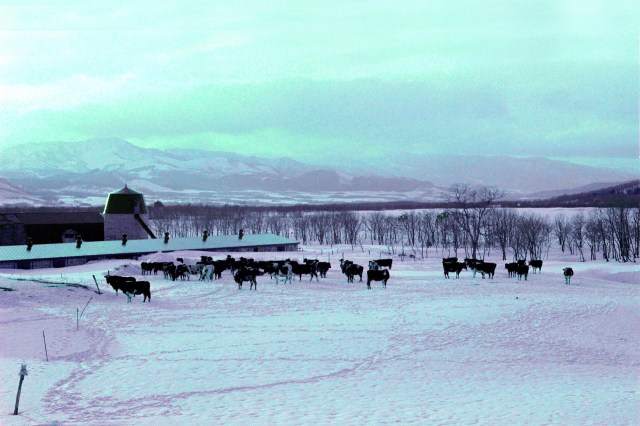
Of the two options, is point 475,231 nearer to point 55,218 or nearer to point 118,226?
point 118,226

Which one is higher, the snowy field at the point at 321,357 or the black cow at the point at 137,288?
the black cow at the point at 137,288

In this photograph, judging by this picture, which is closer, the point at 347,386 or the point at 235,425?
the point at 235,425

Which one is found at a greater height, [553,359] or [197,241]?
[197,241]

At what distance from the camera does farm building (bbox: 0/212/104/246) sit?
2338 inches

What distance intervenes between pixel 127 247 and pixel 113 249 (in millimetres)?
1533

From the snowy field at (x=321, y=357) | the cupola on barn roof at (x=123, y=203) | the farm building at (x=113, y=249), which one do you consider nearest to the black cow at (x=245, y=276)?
the snowy field at (x=321, y=357)

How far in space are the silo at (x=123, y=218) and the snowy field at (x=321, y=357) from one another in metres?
35.9

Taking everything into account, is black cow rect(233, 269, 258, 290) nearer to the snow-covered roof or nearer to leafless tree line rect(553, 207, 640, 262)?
the snow-covered roof

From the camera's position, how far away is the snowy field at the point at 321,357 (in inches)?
479

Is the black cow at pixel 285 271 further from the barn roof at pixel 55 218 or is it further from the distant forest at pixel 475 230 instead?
the barn roof at pixel 55 218

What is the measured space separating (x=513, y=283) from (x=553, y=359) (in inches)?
770

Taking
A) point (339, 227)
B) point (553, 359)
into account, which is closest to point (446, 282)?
point (553, 359)

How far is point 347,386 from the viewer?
553 inches

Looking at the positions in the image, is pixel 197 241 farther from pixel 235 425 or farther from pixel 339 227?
pixel 339 227
